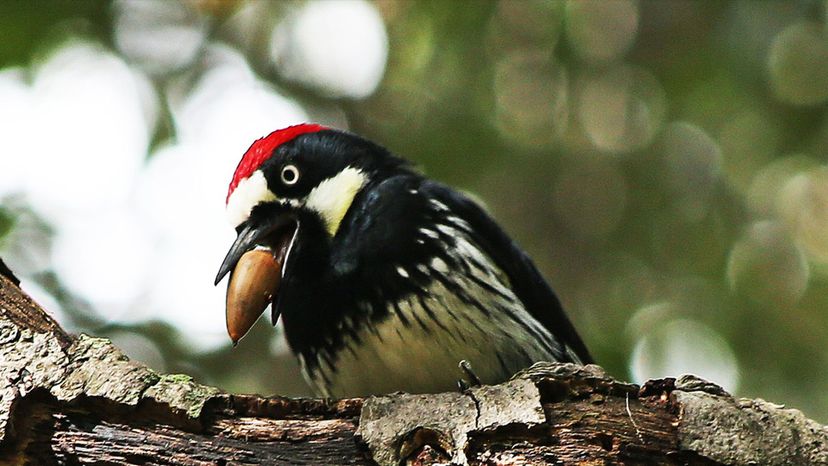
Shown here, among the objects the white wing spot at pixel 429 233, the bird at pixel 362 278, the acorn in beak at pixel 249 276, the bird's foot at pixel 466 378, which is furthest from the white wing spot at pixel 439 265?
the acorn in beak at pixel 249 276

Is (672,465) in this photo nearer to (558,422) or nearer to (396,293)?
(558,422)

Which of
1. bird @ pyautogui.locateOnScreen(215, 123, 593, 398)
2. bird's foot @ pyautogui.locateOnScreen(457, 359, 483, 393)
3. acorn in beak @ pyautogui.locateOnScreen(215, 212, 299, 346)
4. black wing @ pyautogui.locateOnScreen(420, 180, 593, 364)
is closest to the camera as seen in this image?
bird's foot @ pyautogui.locateOnScreen(457, 359, 483, 393)

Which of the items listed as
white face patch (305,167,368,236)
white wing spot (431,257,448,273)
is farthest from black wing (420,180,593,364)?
white wing spot (431,257,448,273)

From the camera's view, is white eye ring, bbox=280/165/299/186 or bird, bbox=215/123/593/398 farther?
white eye ring, bbox=280/165/299/186

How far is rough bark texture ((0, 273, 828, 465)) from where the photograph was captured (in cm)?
231

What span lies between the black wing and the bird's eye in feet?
1.68

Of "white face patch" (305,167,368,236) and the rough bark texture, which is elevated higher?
"white face patch" (305,167,368,236)

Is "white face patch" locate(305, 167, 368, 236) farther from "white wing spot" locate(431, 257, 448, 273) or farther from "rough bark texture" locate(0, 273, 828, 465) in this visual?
"rough bark texture" locate(0, 273, 828, 465)

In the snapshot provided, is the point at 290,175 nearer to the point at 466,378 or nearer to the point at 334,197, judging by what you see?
the point at 334,197

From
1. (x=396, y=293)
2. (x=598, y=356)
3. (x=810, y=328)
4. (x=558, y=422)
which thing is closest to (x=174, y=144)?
(x=598, y=356)

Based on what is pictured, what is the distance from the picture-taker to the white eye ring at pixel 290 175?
12.0ft

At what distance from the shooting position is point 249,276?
3.28m

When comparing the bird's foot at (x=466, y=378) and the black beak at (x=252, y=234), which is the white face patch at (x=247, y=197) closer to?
the black beak at (x=252, y=234)

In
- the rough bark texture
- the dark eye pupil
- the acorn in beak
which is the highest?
the dark eye pupil
